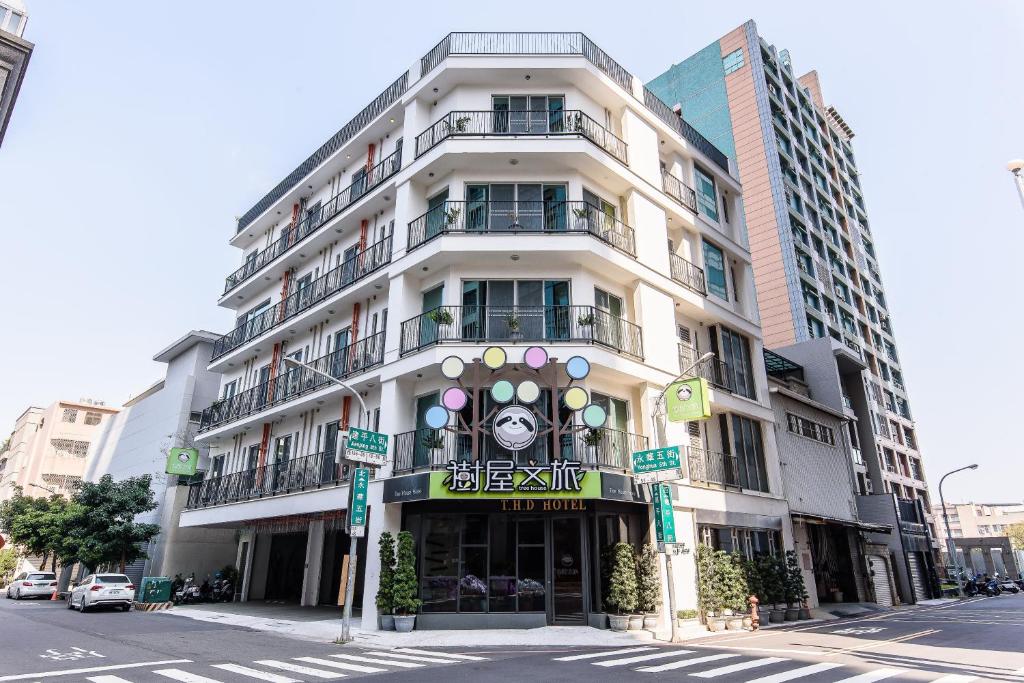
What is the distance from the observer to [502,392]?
17.6 m

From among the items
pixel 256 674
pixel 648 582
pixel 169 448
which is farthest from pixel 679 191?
A: pixel 169 448

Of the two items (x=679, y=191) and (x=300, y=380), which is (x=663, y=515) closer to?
(x=679, y=191)

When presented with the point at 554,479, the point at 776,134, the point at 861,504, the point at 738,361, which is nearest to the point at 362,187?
the point at 554,479

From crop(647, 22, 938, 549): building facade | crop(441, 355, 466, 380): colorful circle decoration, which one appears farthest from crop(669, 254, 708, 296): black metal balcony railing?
crop(647, 22, 938, 549): building facade

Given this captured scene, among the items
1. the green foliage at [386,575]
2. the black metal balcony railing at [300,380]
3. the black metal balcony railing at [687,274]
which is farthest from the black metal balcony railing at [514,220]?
the green foliage at [386,575]

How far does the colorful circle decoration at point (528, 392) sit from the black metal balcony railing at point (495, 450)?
131cm

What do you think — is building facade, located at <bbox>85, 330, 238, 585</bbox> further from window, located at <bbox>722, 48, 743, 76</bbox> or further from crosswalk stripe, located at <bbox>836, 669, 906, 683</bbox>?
window, located at <bbox>722, 48, 743, 76</bbox>

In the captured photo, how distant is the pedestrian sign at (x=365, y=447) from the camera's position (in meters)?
16.1

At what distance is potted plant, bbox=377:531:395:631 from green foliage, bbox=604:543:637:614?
601 cm

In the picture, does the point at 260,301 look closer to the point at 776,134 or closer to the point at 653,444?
the point at 653,444

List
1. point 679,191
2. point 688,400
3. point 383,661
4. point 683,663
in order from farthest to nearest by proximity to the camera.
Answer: point 679,191 < point 688,400 < point 383,661 < point 683,663

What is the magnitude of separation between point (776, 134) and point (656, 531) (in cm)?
4312

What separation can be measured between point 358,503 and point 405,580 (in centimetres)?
258

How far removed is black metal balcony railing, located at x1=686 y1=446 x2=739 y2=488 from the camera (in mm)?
21234
